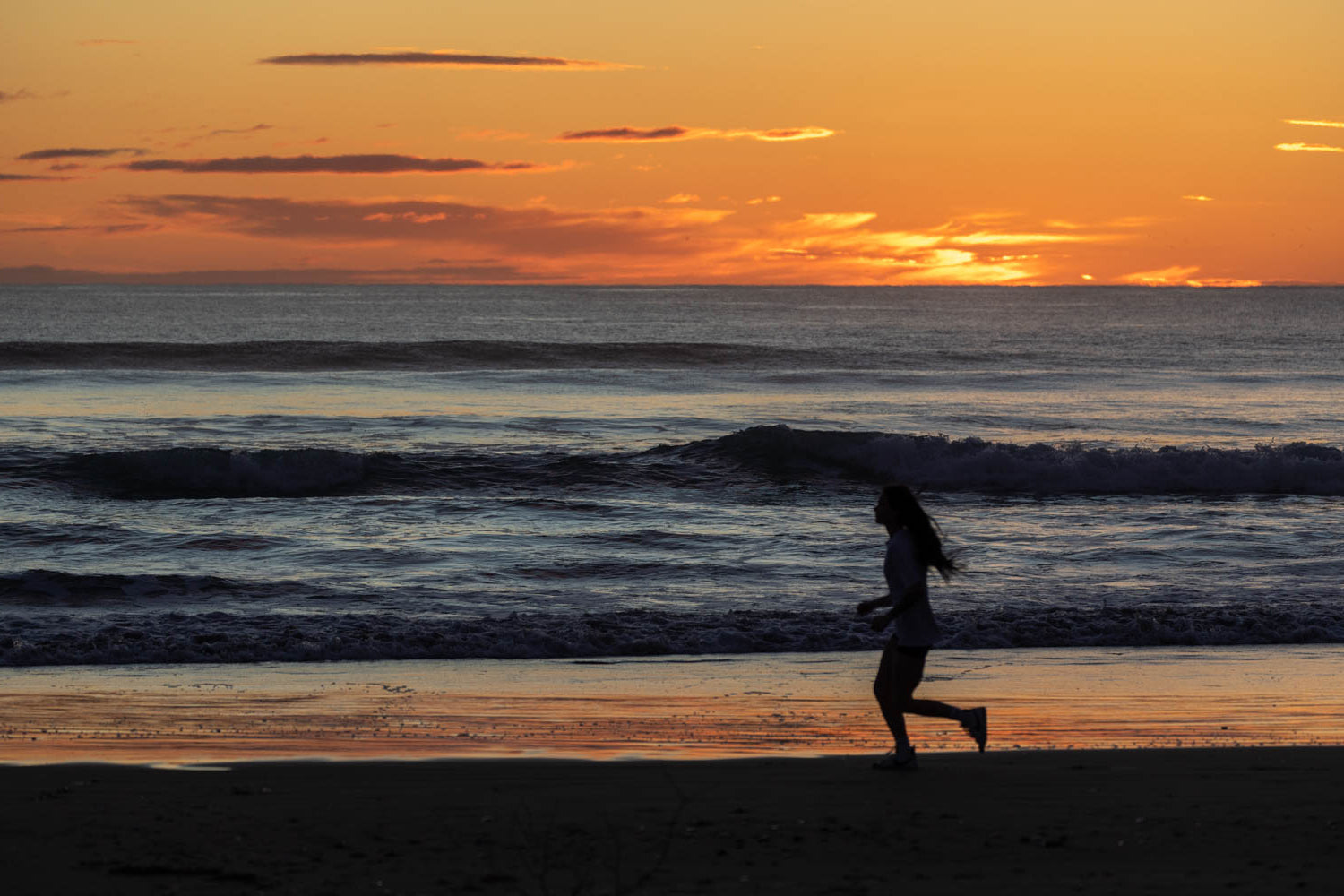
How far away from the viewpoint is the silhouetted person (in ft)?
24.1

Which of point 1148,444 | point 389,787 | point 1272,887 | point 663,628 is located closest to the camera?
point 1272,887

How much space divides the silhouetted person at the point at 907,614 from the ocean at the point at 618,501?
422 centimetres

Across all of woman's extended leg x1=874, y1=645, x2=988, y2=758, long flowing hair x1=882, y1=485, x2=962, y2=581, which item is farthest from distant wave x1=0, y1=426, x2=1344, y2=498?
long flowing hair x1=882, y1=485, x2=962, y2=581

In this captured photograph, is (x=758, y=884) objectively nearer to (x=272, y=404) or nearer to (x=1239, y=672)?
(x=1239, y=672)

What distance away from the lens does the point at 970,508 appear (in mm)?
21422

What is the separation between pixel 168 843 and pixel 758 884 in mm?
2452

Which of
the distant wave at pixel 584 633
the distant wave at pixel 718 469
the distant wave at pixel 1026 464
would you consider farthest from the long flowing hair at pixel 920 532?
the distant wave at pixel 1026 464

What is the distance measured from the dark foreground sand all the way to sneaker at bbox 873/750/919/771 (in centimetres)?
7

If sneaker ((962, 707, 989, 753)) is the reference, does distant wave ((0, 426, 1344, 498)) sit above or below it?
below

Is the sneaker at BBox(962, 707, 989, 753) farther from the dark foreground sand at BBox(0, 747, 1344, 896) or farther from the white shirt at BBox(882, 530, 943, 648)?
the white shirt at BBox(882, 530, 943, 648)

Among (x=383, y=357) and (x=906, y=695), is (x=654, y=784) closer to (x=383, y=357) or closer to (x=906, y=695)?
(x=906, y=695)

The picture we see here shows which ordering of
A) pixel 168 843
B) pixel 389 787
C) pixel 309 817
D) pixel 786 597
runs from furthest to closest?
pixel 786 597
pixel 389 787
pixel 309 817
pixel 168 843

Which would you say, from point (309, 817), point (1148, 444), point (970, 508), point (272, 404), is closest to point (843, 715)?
point (309, 817)

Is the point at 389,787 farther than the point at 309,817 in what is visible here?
Yes
